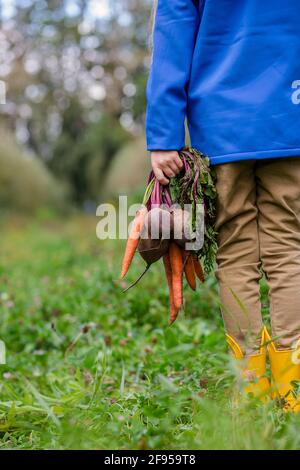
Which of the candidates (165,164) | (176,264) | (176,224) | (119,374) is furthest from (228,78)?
(119,374)

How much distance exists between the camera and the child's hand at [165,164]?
2021 mm

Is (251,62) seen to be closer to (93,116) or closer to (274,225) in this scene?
(274,225)

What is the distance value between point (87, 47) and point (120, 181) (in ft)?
28.0

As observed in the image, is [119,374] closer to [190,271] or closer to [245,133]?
[190,271]

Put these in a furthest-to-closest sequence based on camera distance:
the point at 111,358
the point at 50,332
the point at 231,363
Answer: the point at 50,332
the point at 111,358
the point at 231,363

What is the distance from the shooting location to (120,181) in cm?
1460

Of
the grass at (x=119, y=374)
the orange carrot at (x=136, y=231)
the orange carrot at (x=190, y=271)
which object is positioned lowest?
the grass at (x=119, y=374)

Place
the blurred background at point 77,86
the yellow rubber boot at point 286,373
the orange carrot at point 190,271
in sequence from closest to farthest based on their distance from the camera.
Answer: the yellow rubber boot at point 286,373 → the orange carrot at point 190,271 → the blurred background at point 77,86

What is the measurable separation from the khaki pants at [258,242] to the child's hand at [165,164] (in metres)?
0.14

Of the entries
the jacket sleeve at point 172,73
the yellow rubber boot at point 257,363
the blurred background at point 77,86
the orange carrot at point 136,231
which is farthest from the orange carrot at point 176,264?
the blurred background at point 77,86

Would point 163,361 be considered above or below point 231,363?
below

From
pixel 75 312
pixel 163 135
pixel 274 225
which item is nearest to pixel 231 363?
pixel 274 225

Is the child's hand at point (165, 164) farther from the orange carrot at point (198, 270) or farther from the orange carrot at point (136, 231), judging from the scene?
the orange carrot at point (198, 270)

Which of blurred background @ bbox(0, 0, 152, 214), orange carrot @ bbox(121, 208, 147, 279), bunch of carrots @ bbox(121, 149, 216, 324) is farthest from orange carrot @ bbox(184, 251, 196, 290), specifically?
blurred background @ bbox(0, 0, 152, 214)
